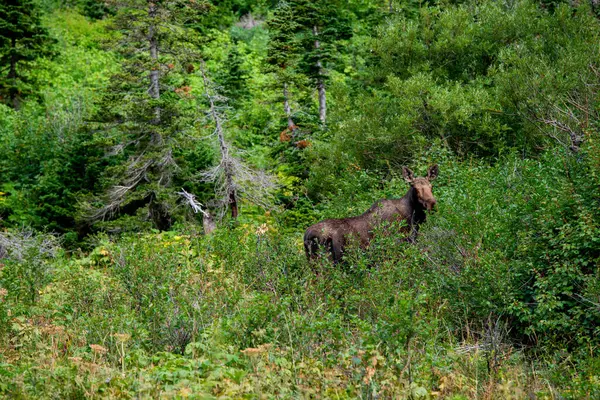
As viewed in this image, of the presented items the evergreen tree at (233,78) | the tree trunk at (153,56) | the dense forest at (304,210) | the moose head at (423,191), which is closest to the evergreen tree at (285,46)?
the dense forest at (304,210)

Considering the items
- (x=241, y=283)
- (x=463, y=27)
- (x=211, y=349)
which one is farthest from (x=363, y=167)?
(x=211, y=349)

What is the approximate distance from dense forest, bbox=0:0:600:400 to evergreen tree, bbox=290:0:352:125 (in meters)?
0.10

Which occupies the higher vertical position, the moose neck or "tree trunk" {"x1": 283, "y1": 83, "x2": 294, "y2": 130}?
the moose neck

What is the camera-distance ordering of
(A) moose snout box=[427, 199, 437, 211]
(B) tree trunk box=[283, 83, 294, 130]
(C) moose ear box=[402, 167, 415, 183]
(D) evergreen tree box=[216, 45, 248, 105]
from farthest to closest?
(D) evergreen tree box=[216, 45, 248, 105] → (B) tree trunk box=[283, 83, 294, 130] → (C) moose ear box=[402, 167, 415, 183] → (A) moose snout box=[427, 199, 437, 211]

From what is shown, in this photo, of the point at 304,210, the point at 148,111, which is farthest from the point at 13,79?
the point at 304,210

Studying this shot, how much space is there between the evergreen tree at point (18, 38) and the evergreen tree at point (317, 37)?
10.0 m

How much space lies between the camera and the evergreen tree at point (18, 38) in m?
25.3

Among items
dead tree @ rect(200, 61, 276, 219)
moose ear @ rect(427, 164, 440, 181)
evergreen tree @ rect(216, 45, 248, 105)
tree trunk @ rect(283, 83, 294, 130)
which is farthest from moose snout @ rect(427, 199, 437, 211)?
evergreen tree @ rect(216, 45, 248, 105)

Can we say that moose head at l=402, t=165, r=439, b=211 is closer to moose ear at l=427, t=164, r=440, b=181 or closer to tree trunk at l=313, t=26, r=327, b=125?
moose ear at l=427, t=164, r=440, b=181

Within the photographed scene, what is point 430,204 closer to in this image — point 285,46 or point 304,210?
point 304,210

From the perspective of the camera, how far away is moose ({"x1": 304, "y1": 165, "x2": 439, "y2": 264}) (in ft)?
34.4

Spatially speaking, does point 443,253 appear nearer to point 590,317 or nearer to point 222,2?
point 590,317

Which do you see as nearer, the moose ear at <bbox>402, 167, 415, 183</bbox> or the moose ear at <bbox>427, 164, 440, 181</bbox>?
the moose ear at <bbox>402, 167, 415, 183</bbox>

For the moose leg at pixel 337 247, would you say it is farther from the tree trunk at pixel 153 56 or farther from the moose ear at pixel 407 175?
the tree trunk at pixel 153 56
